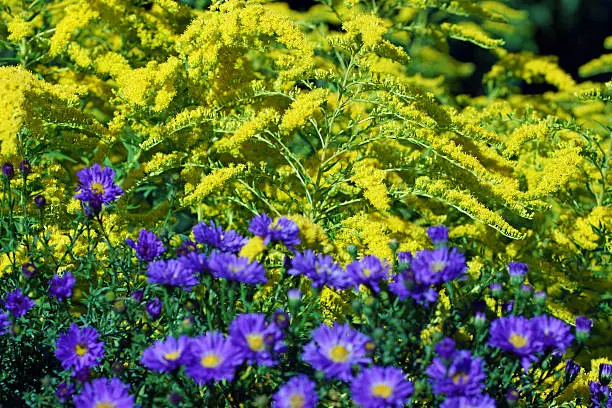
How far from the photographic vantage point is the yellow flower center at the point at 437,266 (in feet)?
5.65

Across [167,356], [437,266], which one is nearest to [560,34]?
[437,266]

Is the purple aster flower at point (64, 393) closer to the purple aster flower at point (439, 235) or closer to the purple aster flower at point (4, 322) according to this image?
the purple aster flower at point (4, 322)

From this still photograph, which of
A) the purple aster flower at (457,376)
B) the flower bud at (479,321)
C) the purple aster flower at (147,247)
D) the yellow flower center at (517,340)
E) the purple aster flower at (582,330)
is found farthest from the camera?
the purple aster flower at (147,247)

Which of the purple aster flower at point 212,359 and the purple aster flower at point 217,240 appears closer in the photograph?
the purple aster flower at point 212,359

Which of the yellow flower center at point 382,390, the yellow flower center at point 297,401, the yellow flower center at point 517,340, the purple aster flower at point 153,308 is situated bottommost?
the purple aster flower at point 153,308

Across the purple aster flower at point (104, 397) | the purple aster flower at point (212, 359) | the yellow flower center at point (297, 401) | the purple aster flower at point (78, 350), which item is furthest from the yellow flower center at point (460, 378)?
the purple aster flower at point (78, 350)

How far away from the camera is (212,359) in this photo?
148cm

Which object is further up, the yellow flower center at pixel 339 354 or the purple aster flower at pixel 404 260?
the yellow flower center at pixel 339 354

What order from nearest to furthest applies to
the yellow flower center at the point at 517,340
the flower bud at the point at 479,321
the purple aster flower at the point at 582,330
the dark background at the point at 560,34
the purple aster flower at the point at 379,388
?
the purple aster flower at the point at 379,388 → the yellow flower center at the point at 517,340 → the flower bud at the point at 479,321 → the purple aster flower at the point at 582,330 → the dark background at the point at 560,34

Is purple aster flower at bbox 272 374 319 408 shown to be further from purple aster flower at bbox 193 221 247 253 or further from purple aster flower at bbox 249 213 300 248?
purple aster flower at bbox 193 221 247 253

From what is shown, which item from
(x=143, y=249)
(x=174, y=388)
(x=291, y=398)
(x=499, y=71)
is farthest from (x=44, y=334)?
(x=499, y=71)

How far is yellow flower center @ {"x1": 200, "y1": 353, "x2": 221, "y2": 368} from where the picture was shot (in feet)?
4.78

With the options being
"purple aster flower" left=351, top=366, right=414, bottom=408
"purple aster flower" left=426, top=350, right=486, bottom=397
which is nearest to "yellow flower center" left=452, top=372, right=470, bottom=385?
"purple aster flower" left=426, top=350, right=486, bottom=397

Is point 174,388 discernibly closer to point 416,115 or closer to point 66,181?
point 416,115
